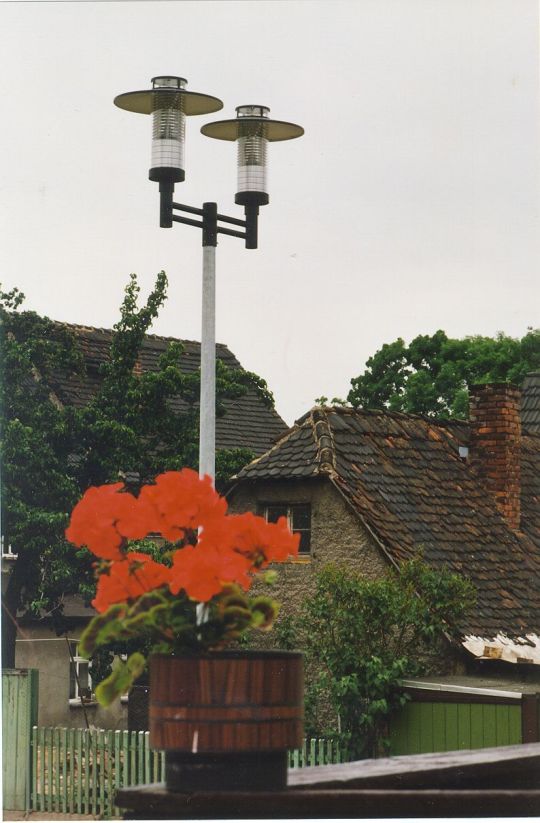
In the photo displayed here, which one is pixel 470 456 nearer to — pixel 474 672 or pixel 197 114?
pixel 474 672

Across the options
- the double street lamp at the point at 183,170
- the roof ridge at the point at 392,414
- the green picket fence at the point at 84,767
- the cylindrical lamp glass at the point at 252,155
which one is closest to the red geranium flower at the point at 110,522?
the double street lamp at the point at 183,170

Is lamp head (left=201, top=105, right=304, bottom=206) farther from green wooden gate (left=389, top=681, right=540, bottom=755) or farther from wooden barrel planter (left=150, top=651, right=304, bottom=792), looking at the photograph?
green wooden gate (left=389, top=681, right=540, bottom=755)

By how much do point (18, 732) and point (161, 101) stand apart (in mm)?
8022

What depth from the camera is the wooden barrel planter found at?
153 inches

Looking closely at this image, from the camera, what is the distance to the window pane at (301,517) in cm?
1566

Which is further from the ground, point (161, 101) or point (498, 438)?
point (161, 101)

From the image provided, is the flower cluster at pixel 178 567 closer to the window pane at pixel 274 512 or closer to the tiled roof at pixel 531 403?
the window pane at pixel 274 512

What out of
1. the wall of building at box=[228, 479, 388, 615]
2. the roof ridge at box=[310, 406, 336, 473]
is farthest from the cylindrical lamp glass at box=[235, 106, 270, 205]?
the roof ridge at box=[310, 406, 336, 473]

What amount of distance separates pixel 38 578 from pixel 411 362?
21828 mm

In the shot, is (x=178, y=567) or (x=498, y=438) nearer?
(x=178, y=567)

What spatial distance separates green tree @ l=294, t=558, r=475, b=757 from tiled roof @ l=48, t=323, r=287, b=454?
6.25 m

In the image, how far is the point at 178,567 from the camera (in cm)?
412

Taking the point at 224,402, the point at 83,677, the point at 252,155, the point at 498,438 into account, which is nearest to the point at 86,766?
the point at 498,438

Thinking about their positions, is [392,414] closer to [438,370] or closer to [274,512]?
[274,512]
